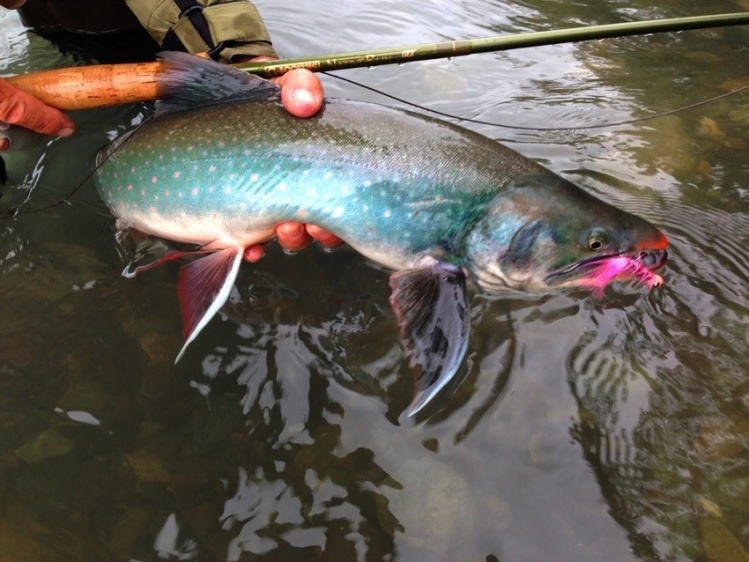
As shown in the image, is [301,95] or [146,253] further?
[146,253]

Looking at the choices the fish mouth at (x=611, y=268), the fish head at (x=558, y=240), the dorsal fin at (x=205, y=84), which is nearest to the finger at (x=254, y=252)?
the dorsal fin at (x=205, y=84)

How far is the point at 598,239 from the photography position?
2055mm

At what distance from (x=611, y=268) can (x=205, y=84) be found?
5.99ft

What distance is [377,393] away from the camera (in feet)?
7.91

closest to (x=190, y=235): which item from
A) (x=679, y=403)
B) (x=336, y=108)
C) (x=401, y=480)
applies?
(x=336, y=108)

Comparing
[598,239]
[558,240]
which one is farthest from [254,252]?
[598,239]

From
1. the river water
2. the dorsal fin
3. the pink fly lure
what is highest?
the dorsal fin

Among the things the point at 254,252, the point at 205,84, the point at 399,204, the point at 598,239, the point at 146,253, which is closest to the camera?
the point at 598,239

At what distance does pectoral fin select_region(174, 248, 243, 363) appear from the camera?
2.17 m

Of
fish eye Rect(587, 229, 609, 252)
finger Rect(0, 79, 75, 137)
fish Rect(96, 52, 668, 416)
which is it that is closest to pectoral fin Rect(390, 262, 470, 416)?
fish Rect(96, 52, 668, 416)

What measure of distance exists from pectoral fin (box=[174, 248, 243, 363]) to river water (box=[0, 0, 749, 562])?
366mm

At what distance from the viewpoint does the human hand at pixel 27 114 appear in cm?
236

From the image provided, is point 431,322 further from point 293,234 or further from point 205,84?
point 205,84

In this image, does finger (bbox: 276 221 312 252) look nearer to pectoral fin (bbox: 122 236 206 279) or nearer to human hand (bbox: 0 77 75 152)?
pectoral fin (bbox: 122 236 206 279)
